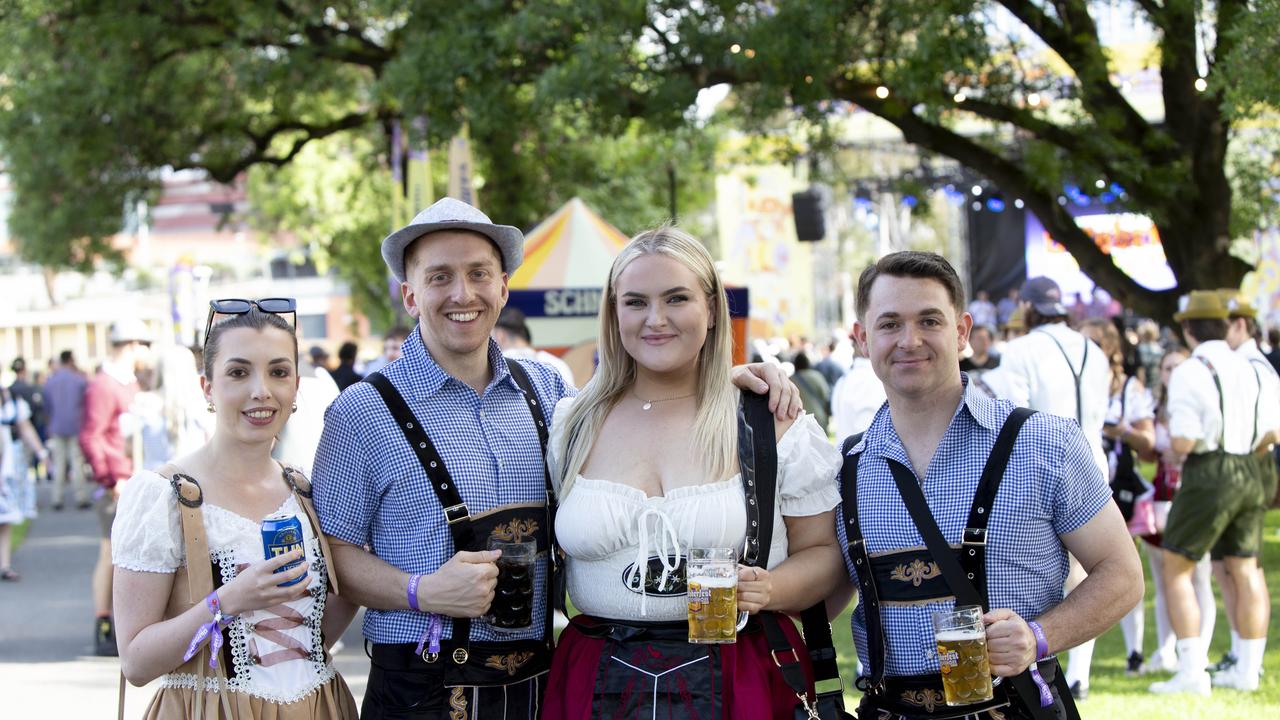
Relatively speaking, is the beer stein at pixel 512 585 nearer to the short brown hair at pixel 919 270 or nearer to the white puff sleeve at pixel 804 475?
the white puff sleeve at pixel 804 475

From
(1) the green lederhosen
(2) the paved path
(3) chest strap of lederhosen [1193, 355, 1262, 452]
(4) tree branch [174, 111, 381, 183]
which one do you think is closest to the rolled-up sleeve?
(2) the paved path

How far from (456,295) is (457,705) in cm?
100

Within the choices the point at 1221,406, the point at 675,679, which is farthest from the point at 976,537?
the point at 1221,406

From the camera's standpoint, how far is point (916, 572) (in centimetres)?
308

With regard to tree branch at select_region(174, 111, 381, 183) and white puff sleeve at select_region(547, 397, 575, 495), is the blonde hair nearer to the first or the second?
white puff sleeve at select_region(547, 397, 575, 495)

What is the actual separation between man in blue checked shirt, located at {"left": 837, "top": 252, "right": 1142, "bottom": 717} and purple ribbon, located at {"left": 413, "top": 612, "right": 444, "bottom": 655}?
0.99m

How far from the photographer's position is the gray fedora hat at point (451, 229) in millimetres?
3375

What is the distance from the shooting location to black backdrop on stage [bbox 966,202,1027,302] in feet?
80.4

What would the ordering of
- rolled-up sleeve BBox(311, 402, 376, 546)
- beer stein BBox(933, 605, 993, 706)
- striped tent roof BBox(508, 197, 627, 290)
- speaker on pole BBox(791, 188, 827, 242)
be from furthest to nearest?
speaker on pole BBox(791, 188, 827, 242) < striped tent roof BBox(508, 197, 627, 290) < rolled-up sleeve BBox(311, 402, 376, 546) < beer stein BBox(933, 605, 993, 706)

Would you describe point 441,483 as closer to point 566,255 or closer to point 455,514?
point 455,514

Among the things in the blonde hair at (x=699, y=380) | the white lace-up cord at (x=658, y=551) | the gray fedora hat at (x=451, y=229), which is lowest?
the white lace-up cord at (x=658, y=551)

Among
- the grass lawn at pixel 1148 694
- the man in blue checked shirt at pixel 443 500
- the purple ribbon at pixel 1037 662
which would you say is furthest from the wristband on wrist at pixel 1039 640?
the grass lawn at pixel 1148 694

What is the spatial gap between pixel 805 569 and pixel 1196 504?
15.2 ft

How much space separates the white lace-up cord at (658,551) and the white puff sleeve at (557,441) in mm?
342
